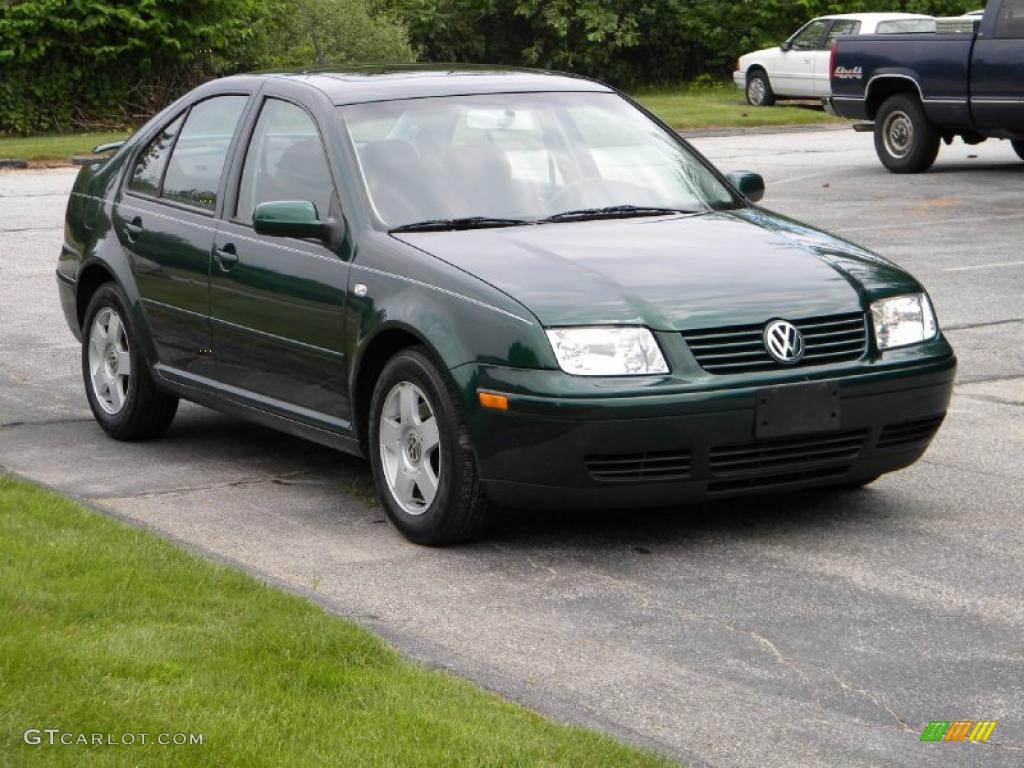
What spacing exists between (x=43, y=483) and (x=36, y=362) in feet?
10.1

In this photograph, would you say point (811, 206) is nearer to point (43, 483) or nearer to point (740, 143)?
point (740, 143)

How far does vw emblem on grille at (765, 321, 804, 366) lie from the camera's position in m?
6.28

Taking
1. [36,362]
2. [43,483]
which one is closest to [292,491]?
[43,483]

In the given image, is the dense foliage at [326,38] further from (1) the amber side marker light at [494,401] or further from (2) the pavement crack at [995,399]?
(1) the amber side marker light at [494,401]

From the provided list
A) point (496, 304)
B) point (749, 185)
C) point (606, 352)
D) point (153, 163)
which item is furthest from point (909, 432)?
point (153, 163)

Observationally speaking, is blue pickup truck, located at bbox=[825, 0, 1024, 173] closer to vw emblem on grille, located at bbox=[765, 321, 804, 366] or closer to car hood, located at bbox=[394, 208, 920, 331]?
car hood, located at bbox=[394, 208, 920, 331]

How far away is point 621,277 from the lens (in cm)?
643

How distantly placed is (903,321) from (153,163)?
11.7 feet

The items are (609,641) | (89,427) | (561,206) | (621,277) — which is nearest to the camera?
(609,641)

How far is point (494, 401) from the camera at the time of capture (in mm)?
6195

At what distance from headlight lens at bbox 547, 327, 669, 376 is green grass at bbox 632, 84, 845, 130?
23750 mm

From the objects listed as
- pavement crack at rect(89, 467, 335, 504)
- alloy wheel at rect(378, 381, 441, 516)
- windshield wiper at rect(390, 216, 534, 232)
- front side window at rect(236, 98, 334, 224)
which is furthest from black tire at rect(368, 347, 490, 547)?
pavement crack at rect(89, 467, 335, 504)

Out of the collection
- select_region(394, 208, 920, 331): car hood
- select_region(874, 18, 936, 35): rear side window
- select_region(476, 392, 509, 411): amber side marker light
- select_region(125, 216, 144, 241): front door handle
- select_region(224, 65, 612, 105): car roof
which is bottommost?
select_region(874, 18, 936, 35): rear side window

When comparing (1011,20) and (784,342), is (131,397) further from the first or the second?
(1011,20)
